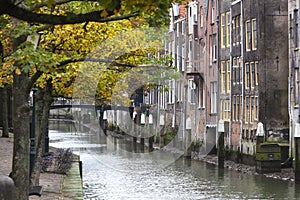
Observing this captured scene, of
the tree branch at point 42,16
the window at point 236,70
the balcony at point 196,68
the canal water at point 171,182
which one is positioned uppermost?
the balcony at point 196,68

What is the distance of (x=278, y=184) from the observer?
40219 mm

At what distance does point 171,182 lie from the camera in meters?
43.3

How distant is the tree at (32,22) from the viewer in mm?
10297

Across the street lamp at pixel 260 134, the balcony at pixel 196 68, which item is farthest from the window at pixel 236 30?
the street lamp at pixel 260 134

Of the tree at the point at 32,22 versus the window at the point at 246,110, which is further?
the window at the point at 246,110

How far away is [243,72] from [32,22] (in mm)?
43866

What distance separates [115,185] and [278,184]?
7571 millimetres

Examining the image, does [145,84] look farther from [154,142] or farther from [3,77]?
[154,142]

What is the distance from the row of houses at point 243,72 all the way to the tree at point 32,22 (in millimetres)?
26954

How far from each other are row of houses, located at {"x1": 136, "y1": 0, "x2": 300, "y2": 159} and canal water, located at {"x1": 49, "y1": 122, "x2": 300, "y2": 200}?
3.68m

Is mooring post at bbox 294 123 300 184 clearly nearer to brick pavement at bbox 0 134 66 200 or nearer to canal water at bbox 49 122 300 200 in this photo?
canal water at bbox 49 122 300 200

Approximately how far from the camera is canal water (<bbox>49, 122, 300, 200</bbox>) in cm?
3659

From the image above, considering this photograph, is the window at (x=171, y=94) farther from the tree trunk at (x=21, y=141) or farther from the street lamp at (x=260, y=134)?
the tree trunk at (x=21, y=141)

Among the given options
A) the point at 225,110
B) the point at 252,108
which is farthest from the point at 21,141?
the point at 225,110
